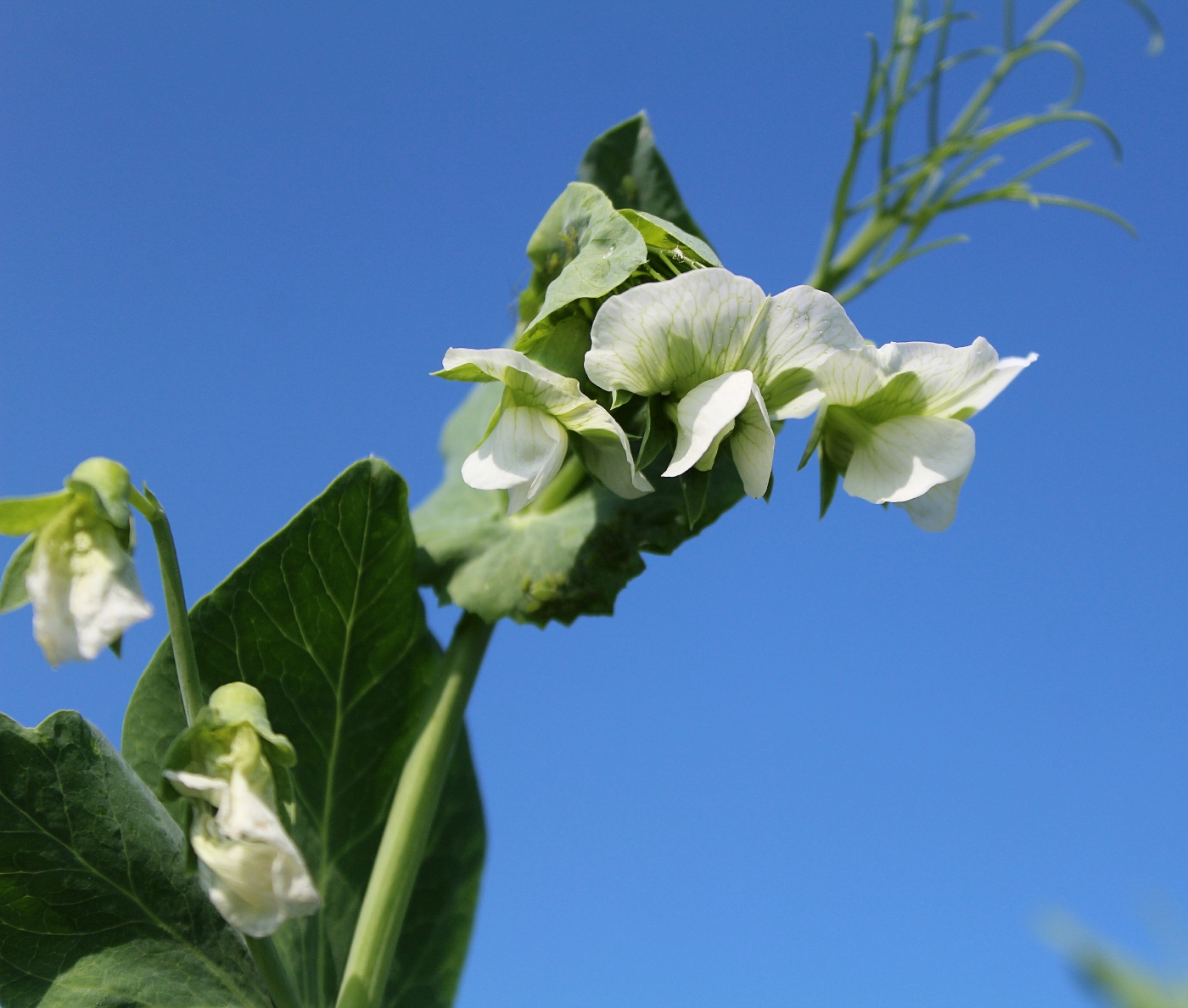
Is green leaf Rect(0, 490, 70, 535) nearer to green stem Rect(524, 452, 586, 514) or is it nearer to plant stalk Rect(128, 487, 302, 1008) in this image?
plant stalk Rect(128, 487, 302, 1008)

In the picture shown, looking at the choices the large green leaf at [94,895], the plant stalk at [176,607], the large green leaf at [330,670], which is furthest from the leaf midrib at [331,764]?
the plant stalk at [176,607]

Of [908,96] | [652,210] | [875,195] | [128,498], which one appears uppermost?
[908,96]

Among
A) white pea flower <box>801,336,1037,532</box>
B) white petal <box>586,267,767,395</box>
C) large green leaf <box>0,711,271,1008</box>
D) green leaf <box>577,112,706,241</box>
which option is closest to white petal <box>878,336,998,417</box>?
white pea flower <box>801,336,1037,532</box>

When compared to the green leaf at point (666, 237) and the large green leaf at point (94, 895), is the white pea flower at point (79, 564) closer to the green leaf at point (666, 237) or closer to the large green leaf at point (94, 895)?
the large green leaf at point (94, 895)

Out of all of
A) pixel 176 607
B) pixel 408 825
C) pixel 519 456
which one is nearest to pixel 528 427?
pixel 519 456

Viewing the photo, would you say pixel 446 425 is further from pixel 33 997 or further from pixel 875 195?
pixel 33 997

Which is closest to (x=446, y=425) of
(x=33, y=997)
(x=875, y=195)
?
(x=875, y=195)

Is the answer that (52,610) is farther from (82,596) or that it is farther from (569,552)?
(569,552)
